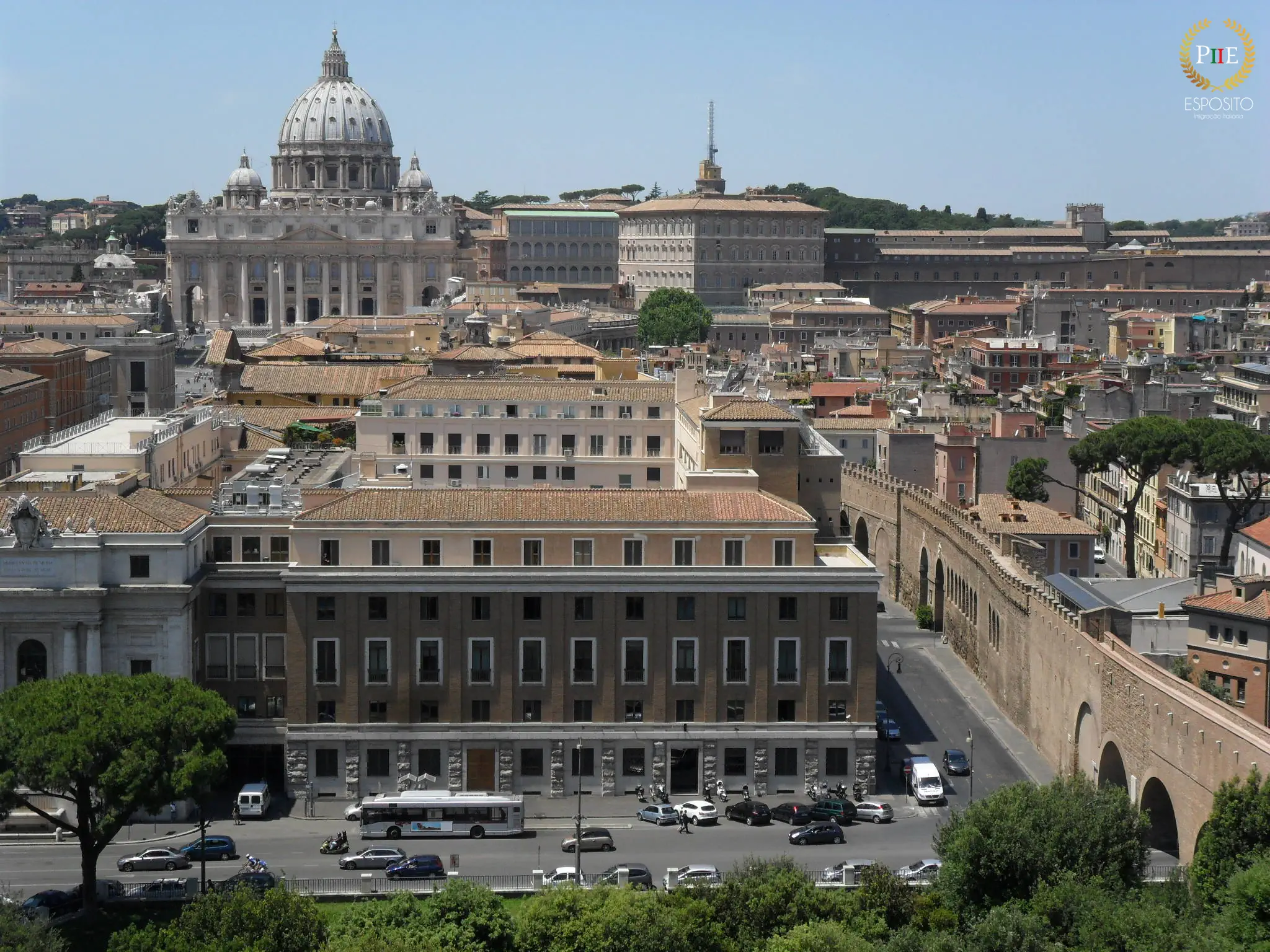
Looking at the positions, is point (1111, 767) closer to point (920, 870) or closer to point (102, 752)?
point (920, 870)

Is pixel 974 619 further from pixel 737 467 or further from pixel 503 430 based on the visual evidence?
pixel 503 430

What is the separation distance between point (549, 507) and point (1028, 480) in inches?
1073

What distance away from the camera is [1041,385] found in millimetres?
87500

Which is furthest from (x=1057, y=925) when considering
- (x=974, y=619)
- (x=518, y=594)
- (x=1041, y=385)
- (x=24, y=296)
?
(x=24, y=296)

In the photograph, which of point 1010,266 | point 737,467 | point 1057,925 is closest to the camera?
point 1057,925

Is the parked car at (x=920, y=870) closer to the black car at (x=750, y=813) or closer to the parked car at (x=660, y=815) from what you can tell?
the black car at (x=750, y=813)

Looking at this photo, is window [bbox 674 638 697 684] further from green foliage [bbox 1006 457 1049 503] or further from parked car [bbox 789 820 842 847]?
green foliage [bbox 1006 457 1049 503]

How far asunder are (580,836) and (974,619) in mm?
17641

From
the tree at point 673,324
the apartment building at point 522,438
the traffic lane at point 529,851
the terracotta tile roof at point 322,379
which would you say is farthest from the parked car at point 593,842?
the tree at point 673,324

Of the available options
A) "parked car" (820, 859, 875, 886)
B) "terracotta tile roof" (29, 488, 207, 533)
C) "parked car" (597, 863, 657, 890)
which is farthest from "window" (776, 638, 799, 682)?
"terracotta tile roof" (29, 488, 207, 533)

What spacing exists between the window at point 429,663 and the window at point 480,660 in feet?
1.76

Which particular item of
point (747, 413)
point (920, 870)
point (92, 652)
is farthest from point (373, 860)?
point (747, 413)

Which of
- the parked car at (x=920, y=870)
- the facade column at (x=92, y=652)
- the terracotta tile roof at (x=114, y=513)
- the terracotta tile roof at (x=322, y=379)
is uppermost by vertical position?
the terracotta tile roof at (x=322, y=379)

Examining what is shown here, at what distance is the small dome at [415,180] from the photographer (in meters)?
155
